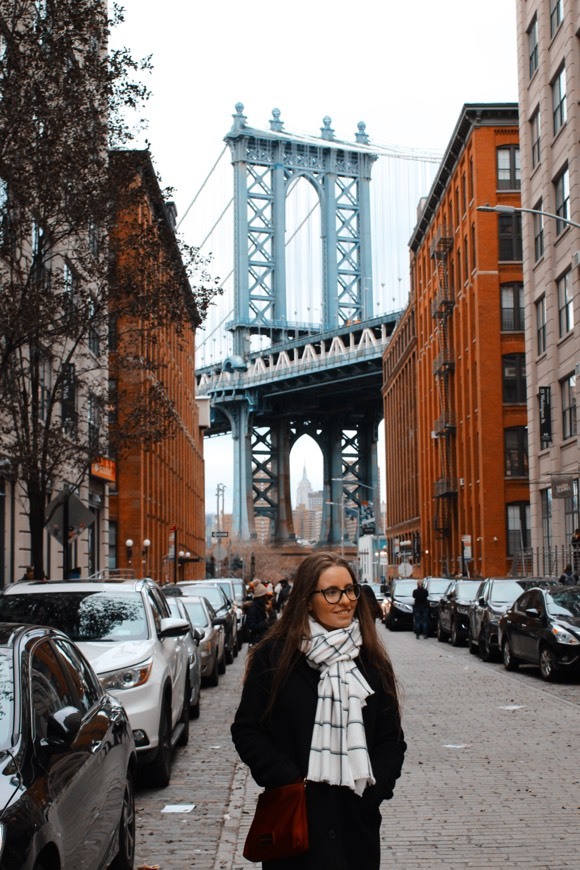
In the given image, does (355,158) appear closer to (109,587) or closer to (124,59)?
(124,59)

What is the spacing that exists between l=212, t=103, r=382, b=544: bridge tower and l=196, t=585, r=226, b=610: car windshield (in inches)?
3860

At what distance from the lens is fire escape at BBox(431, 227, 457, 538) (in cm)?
6475

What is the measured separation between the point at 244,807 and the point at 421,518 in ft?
230

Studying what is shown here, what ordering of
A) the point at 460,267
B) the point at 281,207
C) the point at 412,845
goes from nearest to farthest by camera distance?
1. the point at 412,845
2. the point at 460,267
3. the point at 281,207

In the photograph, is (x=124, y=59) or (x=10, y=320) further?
(x=124, y=59)

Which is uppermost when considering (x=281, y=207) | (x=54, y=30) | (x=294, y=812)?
(x=281, y=207)

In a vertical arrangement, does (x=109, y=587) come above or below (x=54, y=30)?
below

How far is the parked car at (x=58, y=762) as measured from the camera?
14.4 feet

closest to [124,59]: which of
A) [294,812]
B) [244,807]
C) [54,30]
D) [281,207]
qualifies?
[54,30]

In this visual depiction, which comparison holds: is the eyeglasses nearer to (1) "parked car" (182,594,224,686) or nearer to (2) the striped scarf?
(2) the striped scarf

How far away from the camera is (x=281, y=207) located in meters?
133

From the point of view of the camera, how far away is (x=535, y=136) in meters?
42.6

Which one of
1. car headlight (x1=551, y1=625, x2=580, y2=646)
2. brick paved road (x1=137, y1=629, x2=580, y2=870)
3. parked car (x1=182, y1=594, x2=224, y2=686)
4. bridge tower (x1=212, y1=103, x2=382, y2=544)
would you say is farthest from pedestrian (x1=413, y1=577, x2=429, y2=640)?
bridge tower (x1=212, y1=103, x2=382, y2=544)

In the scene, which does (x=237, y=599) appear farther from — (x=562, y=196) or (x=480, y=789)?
(x=480, y=789)
